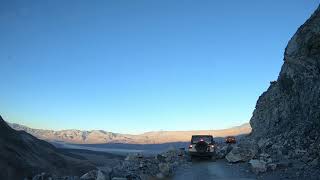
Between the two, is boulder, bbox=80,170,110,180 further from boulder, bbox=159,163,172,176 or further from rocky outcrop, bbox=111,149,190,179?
boulder, bbox=159,163,172,176

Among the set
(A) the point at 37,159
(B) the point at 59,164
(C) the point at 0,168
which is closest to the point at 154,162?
(C) the point at 0,168

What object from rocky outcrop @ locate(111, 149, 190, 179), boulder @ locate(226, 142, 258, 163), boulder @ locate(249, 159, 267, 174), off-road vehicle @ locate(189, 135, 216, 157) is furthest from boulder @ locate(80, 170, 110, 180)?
off-road vehicle @ locate(189, 135, 216, 157)

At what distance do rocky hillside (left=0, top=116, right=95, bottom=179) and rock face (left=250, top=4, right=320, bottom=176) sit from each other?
4937 cm

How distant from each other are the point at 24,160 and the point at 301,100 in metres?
62.9

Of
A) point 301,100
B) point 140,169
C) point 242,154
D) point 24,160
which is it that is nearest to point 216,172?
point 140,169

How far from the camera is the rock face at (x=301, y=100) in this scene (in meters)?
29.9

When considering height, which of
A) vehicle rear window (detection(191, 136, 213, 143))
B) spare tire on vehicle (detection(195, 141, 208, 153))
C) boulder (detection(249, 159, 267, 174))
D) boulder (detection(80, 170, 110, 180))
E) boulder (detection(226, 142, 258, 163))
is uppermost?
vehicle rear window (detection(191, 136, 213, 143))

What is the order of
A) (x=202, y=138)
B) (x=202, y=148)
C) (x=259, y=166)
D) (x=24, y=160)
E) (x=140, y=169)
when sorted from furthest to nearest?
1. (x=24, y=160)
2. (x=202, y=138)
3. (x=202, y=148)
4. (x=140, y=169)
5. (x=259, y=166)

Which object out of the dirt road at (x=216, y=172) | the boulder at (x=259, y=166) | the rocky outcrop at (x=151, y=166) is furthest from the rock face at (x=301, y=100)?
the rocky outcrop at (x=151, y=166)

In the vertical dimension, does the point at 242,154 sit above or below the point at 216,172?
above

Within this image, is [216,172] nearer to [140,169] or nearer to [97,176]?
[140,169]

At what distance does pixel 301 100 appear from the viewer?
3794cm

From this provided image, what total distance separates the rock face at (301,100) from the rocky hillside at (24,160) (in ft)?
162

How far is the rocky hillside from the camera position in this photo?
258ft
